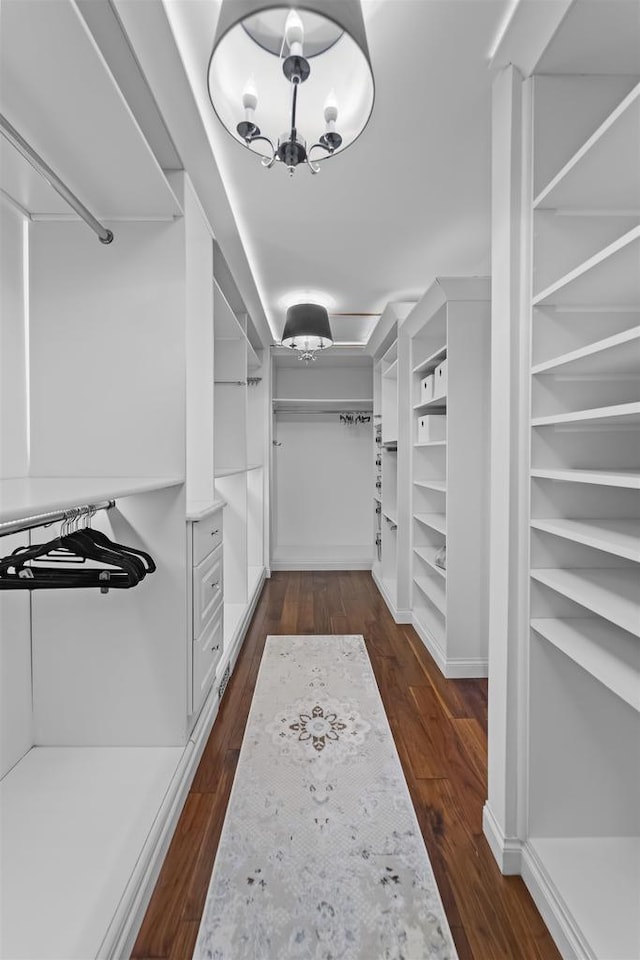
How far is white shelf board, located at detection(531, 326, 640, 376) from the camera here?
991mm

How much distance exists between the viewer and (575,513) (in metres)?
1.37

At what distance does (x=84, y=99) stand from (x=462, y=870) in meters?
2.33

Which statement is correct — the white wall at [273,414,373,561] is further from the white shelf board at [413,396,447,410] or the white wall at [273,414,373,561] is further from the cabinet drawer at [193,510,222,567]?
the cabinet drawer at [193,510,222,567]

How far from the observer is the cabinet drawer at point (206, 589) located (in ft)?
6.37

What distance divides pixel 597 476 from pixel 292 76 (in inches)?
47.3

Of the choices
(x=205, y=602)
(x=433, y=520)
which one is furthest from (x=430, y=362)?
(x=205, y=602)

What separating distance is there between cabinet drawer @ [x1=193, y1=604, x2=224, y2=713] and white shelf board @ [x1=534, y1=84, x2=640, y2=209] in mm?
1911

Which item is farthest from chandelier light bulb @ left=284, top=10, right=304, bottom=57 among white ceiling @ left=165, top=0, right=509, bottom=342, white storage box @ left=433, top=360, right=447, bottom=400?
white storage box @ left=433, top=360, right=447, bottom=400

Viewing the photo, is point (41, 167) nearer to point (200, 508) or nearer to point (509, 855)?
point (200, 508)

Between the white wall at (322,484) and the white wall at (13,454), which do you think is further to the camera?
the white wall at (322,484)

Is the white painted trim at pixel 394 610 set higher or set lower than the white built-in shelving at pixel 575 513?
lower

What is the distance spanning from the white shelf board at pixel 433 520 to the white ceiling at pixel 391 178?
67.4 inches

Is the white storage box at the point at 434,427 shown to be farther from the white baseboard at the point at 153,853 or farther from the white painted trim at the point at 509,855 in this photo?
the white painted trim at the point at 509,855

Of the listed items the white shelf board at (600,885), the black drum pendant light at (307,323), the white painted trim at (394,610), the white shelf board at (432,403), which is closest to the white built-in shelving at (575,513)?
the white shelf board at (600,885)
